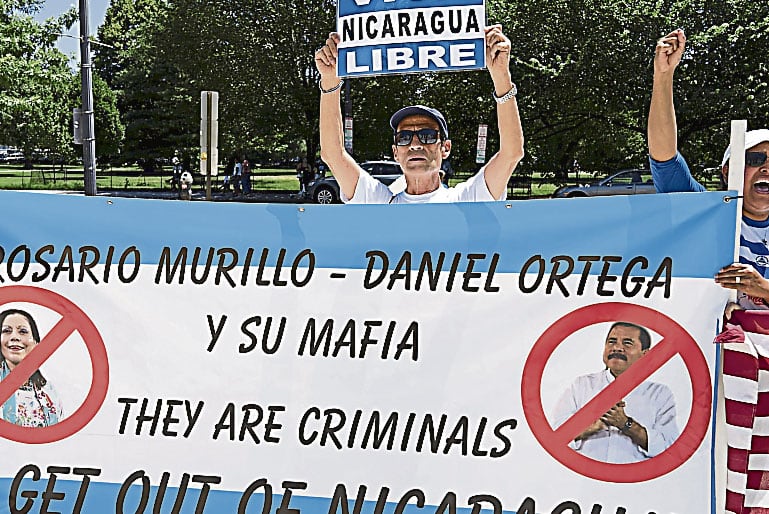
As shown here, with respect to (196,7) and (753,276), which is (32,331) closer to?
(753,276)

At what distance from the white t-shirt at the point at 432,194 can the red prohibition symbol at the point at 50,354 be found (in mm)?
1196

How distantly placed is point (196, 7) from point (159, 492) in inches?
1255

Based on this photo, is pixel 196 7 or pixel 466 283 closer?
pixel 466 283

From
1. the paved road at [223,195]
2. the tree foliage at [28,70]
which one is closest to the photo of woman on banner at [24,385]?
the tree foliage at [28,70]

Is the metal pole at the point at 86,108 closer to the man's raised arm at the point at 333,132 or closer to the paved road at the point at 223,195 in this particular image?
the paved road at the point at 223,195

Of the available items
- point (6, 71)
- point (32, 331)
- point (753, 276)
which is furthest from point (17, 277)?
point (6, 71)

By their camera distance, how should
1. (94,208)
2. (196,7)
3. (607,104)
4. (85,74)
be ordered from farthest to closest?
(196,7) < (607,104) < (85,74) < (94,208)

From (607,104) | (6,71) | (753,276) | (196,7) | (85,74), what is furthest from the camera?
(196,7)

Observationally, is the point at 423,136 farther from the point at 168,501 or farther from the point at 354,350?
the point at 168,501

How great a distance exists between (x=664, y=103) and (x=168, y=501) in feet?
7.68

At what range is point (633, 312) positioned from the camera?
2814mm

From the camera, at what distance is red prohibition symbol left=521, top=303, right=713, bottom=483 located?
2.78m

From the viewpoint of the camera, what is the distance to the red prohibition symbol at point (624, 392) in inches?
109

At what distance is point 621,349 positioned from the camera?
111 inches
